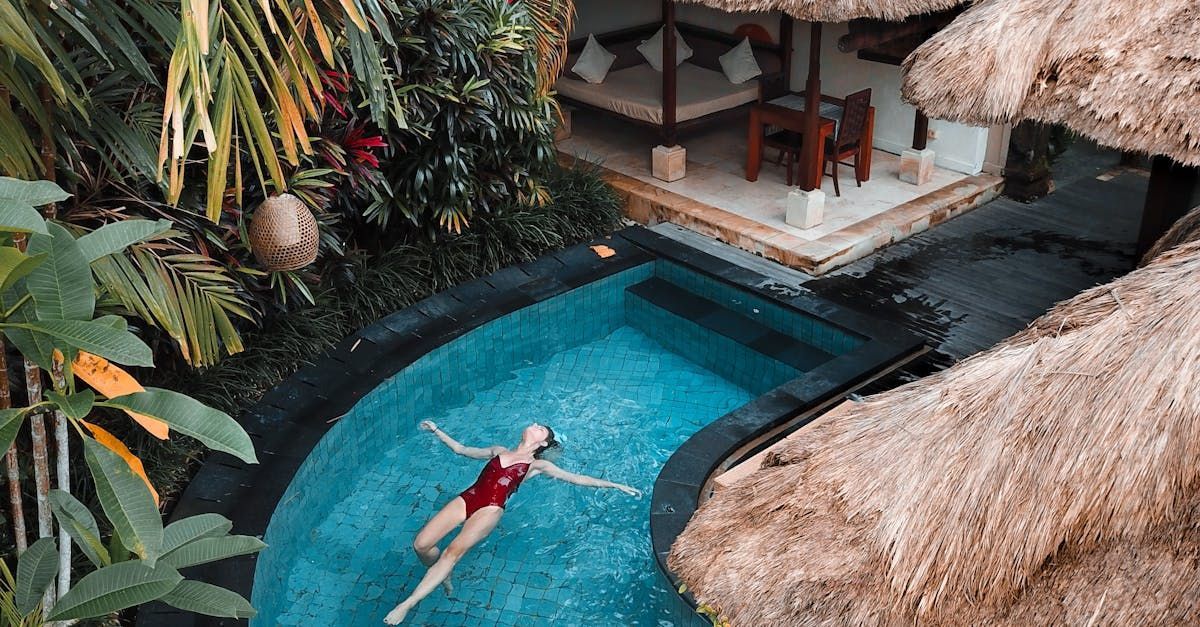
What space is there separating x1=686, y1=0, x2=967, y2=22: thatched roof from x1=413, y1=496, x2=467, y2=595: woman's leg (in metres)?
3.97

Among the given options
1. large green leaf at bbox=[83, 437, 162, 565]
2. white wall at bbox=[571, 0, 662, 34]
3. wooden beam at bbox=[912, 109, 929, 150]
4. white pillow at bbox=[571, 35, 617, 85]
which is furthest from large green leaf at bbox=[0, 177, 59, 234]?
white wall at bbox=[571, 0, 662, 34]

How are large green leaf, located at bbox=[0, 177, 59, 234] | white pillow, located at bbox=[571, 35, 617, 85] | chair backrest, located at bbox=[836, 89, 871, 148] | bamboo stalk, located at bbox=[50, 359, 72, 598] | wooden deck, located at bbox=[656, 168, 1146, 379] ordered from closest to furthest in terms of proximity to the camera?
large green leaf, located at bbox=[0, 177, 59, 234] < bamboo stalk, located at bbox=[50, 359, 72, 598] < wooden deck, located at bbox=[656, 168, 1146, 379] < chair backrest, located at bbox=[836, 89, 871, 148] < white pillow, located at bbox=[571, 35, 617, 85]

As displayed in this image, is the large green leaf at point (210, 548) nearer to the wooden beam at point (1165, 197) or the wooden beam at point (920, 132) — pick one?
the wooden beam at point (1165, 197)

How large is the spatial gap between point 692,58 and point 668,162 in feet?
7.22

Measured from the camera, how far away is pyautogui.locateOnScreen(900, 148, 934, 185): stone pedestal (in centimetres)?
864

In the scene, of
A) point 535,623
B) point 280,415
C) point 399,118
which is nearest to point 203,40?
point 399,118

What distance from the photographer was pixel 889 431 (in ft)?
12.3

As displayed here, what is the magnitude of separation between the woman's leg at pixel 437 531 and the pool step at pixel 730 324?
8.10 ft

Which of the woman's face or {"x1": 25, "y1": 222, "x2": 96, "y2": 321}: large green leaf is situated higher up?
{"x1": 25, "y1": 222, "x2": 96, "y2": 321}: large green leaf

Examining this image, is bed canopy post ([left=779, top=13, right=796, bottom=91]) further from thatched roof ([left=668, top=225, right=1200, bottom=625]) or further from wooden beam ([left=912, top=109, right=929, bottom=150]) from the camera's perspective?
thatched roof ([left=668, top=225, right=1200, bottom=625])

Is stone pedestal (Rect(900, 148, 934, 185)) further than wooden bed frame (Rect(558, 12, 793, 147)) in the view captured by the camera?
Answer: Yes

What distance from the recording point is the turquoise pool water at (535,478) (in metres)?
4.91

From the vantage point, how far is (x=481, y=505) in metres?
5.09

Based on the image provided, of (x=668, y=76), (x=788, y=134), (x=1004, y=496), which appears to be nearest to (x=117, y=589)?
(x=1004, y=496)
